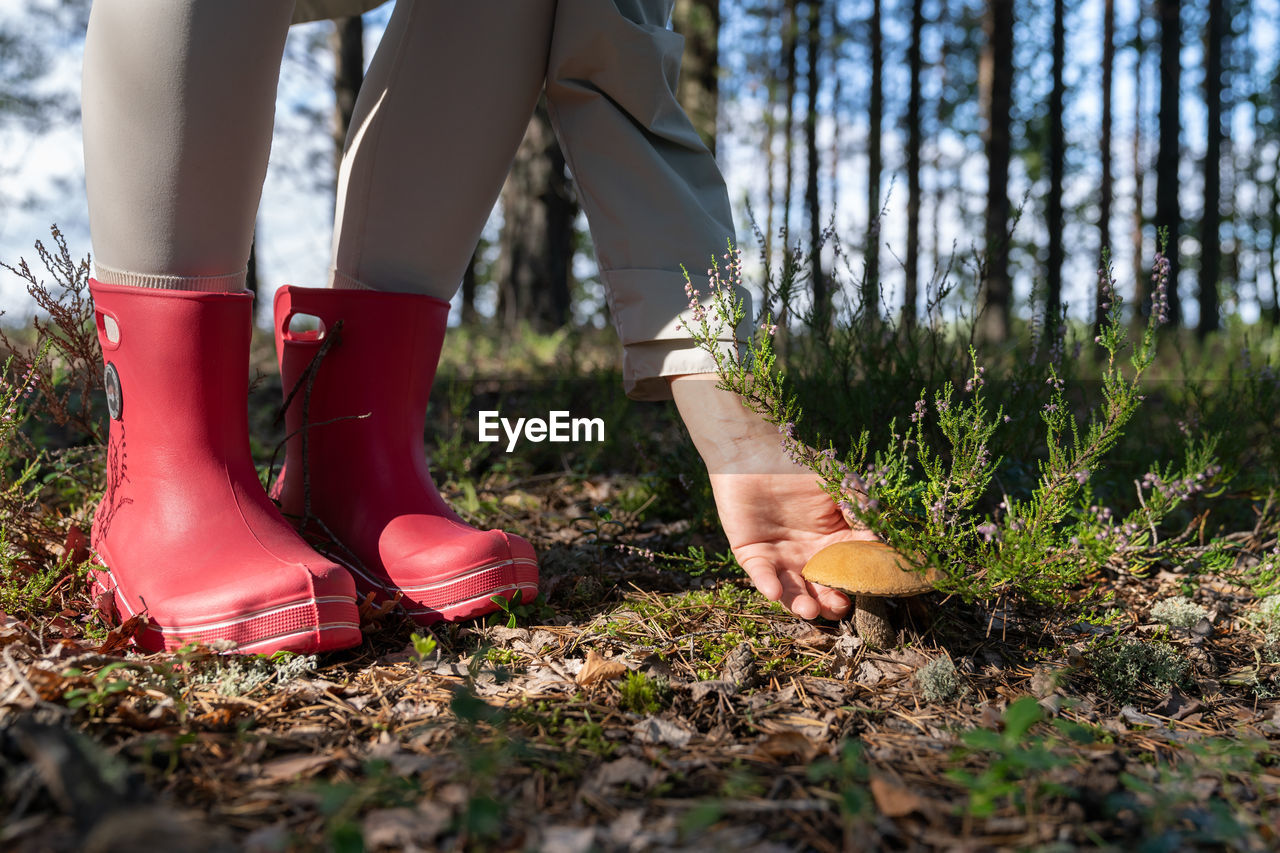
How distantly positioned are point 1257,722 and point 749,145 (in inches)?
793

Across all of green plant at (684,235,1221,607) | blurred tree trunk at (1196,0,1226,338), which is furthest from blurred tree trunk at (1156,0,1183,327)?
green plant at (684,235,1221,607)

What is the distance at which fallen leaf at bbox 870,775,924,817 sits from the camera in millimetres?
1035

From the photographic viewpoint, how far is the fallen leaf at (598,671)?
1517 millimetres

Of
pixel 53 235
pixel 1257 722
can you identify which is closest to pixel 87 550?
pixel 53 235

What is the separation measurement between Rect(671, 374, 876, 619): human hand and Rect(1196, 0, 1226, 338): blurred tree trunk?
1161cm

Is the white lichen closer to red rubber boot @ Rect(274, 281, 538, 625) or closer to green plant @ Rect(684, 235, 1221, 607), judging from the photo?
green plant @ Rect(684, 235, 1221, 607)

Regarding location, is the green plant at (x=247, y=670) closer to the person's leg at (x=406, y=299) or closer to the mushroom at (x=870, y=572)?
the person's leg at (x=406, y=299)

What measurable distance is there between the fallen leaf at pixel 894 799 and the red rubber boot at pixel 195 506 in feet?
3.39

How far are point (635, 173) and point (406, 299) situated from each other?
635 millimetres

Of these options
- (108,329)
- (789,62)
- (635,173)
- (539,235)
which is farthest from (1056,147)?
(108,329)

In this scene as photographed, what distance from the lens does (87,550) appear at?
1925 millimetres

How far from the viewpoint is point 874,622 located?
1.68 metres
